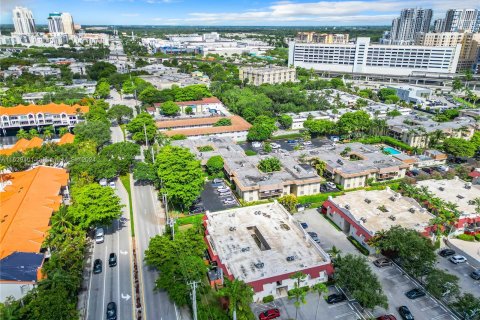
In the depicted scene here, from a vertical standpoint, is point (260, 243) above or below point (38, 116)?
below

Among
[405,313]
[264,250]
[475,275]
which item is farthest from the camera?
[264,250]

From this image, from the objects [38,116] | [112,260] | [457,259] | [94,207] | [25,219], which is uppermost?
[38,116]

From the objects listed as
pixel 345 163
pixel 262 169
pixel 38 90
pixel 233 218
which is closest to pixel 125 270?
pixel 233 218

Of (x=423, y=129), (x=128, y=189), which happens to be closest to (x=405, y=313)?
(x=128, y=189)

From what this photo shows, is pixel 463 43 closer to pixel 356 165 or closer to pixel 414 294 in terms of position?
pixel 356 165

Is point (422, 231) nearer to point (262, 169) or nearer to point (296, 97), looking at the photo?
point (262, 169)
